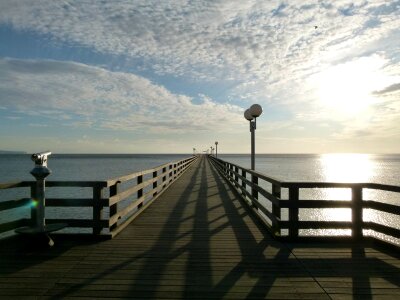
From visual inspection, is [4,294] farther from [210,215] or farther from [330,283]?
[210,215]

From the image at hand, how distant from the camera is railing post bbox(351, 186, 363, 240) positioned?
643 centimetres

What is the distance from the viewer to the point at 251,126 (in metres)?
11.3

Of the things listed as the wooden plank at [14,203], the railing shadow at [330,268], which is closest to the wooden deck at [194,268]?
the railing shadow at [330,268]

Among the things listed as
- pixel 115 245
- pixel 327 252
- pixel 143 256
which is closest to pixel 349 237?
pixel 327 252

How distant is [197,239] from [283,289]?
2652 mm

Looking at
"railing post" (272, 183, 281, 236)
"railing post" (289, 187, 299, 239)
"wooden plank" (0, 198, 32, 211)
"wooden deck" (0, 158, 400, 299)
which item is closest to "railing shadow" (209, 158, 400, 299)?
"wooden deck" (0, 158, 400, 299)

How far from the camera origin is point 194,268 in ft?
16.4

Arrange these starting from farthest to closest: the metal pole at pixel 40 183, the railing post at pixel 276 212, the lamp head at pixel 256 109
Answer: the lamp head at pixel 256 109
the railing post at pixel 276 212
the metal pole at pixel 40 183

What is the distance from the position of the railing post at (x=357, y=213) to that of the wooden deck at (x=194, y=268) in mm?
351

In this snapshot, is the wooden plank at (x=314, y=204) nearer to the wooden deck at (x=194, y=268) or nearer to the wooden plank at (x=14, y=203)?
the wooden deck at (x=194, y=268)

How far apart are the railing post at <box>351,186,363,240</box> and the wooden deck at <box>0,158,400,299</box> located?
1.15 ft

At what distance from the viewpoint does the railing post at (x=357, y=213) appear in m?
6.43

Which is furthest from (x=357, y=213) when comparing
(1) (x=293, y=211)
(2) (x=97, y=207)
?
(2) (x=97, y=207)

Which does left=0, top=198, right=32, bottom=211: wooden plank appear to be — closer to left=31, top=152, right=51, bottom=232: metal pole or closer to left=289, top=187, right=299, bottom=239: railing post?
left=31, top=152, right=51, bottom=232: metal pole
